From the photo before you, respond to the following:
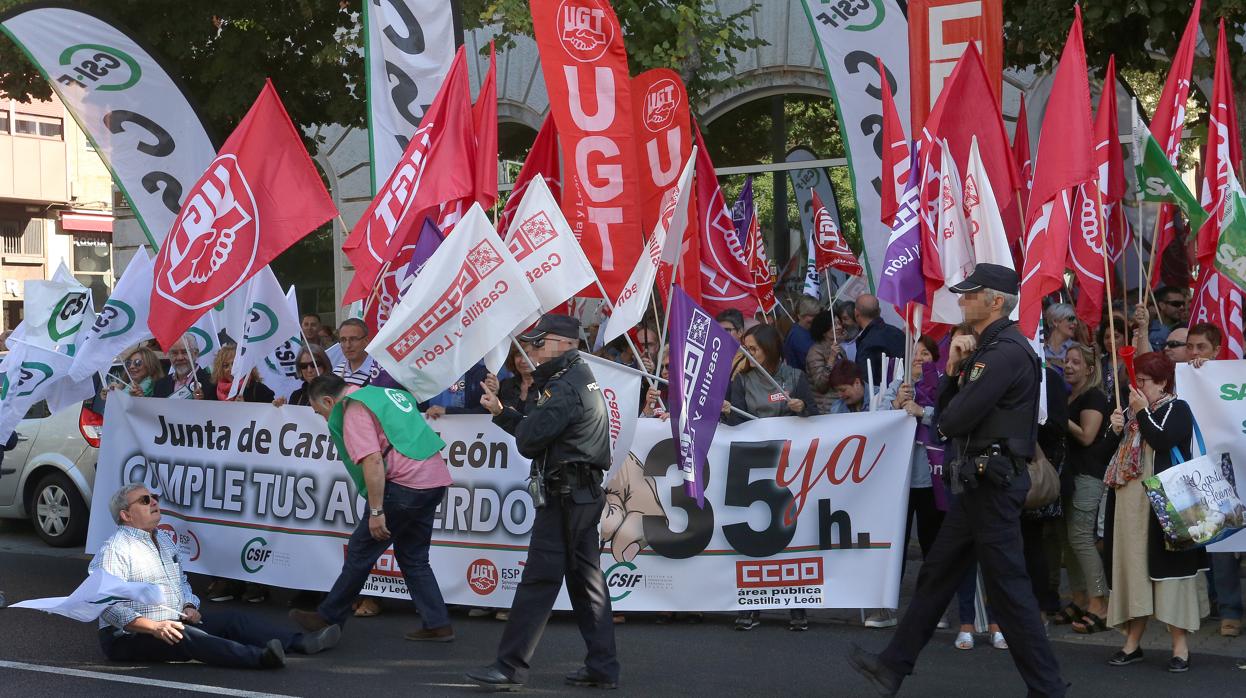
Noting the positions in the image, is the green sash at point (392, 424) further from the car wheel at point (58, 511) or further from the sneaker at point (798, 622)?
the car wheel at point (58, 511)

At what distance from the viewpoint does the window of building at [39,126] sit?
3866cm

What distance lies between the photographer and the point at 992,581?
5.96m

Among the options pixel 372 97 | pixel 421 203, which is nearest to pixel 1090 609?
pixel 421 203

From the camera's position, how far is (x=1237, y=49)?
10.6 meters

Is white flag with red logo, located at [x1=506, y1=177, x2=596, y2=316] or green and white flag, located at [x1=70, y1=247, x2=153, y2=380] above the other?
white flag with red logo, located at [x1=506, y1=177, x2=596, y2=316]

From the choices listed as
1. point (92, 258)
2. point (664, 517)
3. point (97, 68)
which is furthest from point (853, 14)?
point (92, 258)

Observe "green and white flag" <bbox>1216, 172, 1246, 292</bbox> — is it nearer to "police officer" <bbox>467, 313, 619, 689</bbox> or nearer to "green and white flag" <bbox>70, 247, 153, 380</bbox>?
"police officer" <bbox>467, 313, 619, 689</bbox>

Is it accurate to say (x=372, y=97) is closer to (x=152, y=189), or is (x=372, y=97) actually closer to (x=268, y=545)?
(x=152, y=189)

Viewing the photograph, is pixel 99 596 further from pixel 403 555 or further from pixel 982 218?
pixel 982 218

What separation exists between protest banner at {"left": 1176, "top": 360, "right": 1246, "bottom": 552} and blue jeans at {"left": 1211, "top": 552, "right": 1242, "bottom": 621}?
0.12 metres

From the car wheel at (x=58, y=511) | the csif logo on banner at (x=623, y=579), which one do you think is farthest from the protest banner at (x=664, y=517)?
the car wheel at (x=58, y=511)

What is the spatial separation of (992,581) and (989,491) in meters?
0.38

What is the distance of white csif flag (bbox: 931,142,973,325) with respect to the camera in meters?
7.64

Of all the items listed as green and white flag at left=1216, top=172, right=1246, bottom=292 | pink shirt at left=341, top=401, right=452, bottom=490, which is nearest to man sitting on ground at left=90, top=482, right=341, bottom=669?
pink shirt at left=341, top=401, right=452, bottom=490
